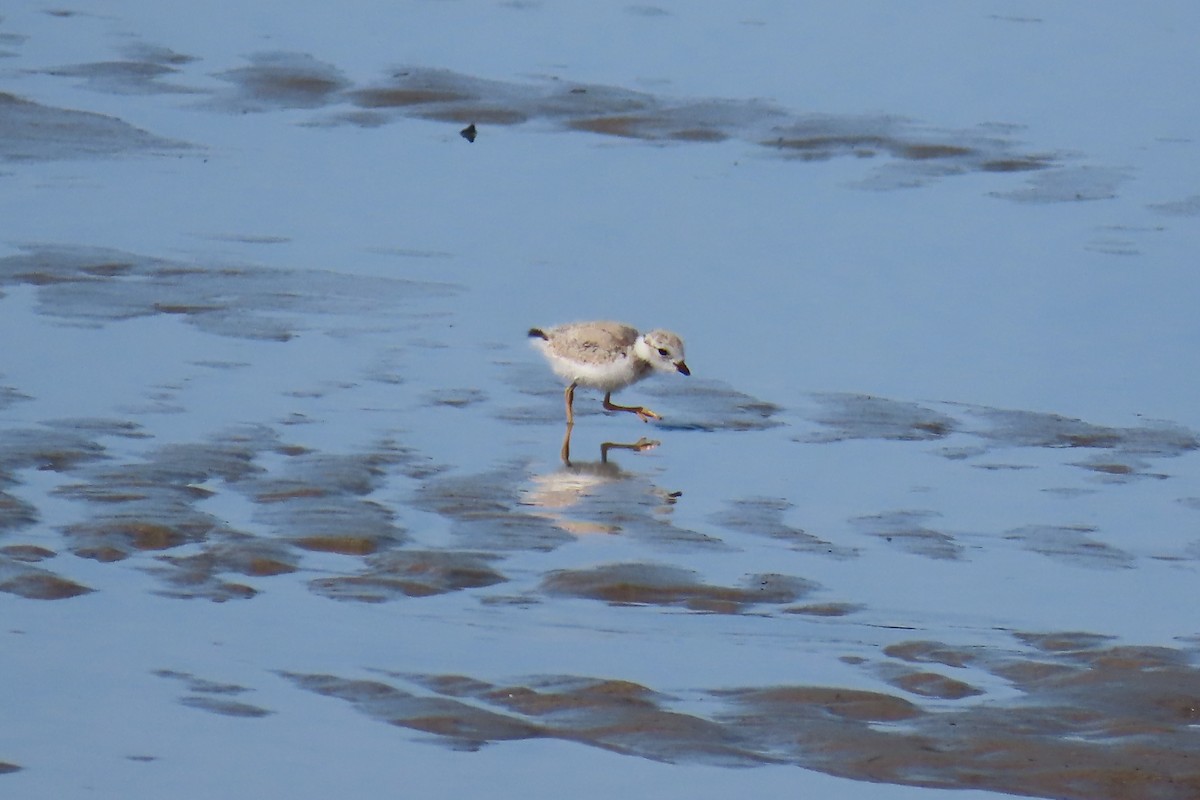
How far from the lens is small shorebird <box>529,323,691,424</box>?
11695mm

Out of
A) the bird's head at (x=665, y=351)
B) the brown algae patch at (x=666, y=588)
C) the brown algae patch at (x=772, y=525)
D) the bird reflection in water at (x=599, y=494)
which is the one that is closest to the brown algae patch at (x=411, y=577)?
the brown algae patch at (x=666, y=588)

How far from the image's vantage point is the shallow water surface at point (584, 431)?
765cm

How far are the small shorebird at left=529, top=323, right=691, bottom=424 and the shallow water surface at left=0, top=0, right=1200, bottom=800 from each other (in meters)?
0.27

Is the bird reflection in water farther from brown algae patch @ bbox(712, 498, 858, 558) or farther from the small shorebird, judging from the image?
the small shorebird

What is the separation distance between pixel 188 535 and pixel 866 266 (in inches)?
265

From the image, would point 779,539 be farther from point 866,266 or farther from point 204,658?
point 866,266

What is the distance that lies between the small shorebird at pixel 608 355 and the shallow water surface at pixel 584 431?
0.27 metres

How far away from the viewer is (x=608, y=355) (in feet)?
38.5

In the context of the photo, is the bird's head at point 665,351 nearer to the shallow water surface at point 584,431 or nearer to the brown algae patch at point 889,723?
the shallow water surface at point 584,431

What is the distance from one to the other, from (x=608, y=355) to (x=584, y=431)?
429 millimetres

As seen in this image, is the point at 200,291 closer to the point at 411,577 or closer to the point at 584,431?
the point at 584,431

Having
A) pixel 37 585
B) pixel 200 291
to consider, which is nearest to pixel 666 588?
pixel 37 585

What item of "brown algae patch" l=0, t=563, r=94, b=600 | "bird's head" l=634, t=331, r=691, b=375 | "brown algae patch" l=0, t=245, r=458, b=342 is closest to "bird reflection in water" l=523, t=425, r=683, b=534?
"bird's head" l=634, t=331, r=691, b=375

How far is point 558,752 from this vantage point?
24.5ft
